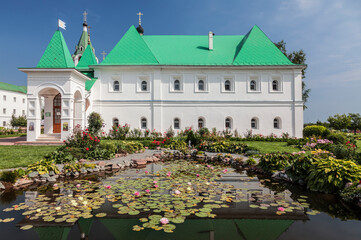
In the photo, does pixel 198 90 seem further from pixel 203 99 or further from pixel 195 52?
pixel 195 52

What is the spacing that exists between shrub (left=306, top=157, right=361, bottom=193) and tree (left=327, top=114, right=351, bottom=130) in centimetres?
3031

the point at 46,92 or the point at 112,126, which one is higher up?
the point at 46,92

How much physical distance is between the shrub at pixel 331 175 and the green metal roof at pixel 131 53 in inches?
659

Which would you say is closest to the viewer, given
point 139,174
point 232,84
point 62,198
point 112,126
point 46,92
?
point 62,198

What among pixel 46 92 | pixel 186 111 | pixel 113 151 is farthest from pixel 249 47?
pixel 46 92

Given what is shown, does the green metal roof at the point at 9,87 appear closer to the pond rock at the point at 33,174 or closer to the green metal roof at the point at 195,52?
the green metal roof at the point at 195,52

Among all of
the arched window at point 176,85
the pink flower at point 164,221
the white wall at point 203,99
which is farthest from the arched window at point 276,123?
the pink flower at point 164,221

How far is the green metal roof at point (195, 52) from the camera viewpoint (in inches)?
771

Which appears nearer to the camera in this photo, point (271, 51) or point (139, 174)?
point (139, 174)

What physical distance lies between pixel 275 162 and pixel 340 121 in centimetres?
2971

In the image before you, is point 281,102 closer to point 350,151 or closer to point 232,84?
point 232,84

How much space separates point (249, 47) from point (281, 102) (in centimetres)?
640

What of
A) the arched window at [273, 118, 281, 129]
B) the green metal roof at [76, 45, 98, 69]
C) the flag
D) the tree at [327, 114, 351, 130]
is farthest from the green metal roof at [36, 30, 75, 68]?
the tree at [327, 114, 351, 130]

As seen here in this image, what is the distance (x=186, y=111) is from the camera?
19.7 m
